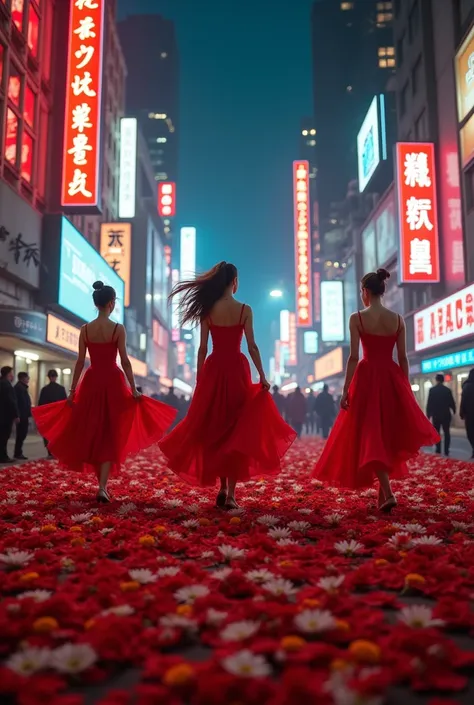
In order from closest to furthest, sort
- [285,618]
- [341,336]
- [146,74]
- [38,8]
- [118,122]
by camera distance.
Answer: [285,618] < [38,8] < [118,122] < [341,336] < [146,74]

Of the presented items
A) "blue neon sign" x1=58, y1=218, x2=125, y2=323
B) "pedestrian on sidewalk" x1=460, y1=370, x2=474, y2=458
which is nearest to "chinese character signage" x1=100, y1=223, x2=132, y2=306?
"blue neon sign" x1=58, y1=218, x2=125, y2=323

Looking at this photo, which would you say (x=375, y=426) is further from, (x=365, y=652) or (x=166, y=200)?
(x=166, y=200)

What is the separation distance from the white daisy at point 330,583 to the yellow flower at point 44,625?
123 centimetres

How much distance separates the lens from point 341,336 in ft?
164

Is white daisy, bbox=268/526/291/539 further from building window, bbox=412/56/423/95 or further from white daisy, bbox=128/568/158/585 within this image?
building window, bbox=412/56/423/95

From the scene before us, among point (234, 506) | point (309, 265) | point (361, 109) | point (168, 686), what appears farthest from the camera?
point (361, 109)

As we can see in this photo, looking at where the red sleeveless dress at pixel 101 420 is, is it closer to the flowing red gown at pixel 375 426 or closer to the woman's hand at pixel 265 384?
the woman's hand at pixel 265 384

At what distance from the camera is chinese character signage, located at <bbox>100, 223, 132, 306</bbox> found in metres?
37.6

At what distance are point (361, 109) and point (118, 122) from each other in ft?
231

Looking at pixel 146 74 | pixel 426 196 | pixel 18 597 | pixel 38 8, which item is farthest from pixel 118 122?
pixel 146 74

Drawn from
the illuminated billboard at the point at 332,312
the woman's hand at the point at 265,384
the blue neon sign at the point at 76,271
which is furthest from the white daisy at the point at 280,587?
the illuminated billboard at the point at 332,312

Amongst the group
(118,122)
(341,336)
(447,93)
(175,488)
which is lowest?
(175,488)

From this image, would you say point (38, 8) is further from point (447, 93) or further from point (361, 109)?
point (361, 109)

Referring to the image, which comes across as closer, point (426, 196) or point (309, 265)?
point (426, 196)
